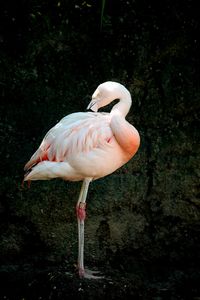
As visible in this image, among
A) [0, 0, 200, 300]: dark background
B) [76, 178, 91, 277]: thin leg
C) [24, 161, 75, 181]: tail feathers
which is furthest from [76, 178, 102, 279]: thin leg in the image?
[0, 0, 200, 300]: dark background

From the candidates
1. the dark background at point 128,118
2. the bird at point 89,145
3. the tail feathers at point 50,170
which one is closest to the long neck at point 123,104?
the bird at point 89,145

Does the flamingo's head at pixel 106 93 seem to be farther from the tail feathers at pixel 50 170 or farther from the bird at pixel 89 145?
the tail feathers at pixel 50 170

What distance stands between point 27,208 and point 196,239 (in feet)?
4.43

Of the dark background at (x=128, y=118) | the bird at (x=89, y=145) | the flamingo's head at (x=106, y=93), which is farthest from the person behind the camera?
the dark background at (x=128, y=118)

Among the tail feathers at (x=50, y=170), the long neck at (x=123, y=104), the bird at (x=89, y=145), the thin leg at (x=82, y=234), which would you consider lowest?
the thin leg at (x=82, y=234)

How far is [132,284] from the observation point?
4855 mm

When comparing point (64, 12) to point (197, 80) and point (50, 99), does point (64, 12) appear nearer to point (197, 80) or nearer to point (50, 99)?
point (50, 99)

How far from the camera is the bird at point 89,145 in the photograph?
4.60 meters

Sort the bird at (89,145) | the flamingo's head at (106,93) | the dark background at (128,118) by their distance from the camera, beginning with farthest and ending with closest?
the dark background at (128,118), the flamingo's head at (106,93), the bird at (89,145)

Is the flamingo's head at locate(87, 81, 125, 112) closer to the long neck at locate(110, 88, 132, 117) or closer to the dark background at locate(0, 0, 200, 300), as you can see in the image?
the long neck at locate(110, 88, 132, 117)

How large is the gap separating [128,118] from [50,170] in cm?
117

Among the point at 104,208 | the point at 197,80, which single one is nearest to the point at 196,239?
the point at 104,208

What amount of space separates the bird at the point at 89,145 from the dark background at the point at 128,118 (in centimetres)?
81

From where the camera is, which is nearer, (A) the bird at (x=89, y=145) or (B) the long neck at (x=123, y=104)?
(A) the bird at (x=89, y=145)
